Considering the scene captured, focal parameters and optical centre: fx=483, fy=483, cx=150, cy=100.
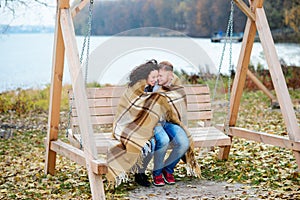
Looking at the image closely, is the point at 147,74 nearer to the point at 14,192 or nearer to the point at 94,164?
the point at 94,164

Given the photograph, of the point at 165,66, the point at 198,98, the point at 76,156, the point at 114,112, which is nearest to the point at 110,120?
the point at 114,112

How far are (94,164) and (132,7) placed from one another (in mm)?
4118

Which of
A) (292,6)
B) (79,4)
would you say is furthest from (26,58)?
(292,6)

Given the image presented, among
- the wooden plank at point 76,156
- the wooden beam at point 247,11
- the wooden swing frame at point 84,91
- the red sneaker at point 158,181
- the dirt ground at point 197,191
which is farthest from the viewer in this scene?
the wooden beam at point 247,11

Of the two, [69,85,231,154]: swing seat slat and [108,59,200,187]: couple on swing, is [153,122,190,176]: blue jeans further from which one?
[69,85,231,154]: swing seat slat

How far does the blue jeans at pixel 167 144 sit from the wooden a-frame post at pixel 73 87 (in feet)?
2.28

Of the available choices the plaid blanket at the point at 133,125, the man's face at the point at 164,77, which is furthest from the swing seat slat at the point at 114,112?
the man's face at the point at 164,77

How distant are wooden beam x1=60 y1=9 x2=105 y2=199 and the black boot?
764 millimetres

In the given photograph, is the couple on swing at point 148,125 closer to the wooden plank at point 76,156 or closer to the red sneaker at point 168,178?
the red sneaker at point 168,178

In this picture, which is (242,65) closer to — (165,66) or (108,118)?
(165,66)

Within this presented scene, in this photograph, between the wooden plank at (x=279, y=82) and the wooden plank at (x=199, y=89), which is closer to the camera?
the wooden plank at (x=279, y=82)

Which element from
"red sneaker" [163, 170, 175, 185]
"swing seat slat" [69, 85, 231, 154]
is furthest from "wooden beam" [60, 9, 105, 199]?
"red sneaker" [163, 170, 175, 185]

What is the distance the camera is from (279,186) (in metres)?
4.19

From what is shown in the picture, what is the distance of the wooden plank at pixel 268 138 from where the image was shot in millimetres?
4074
